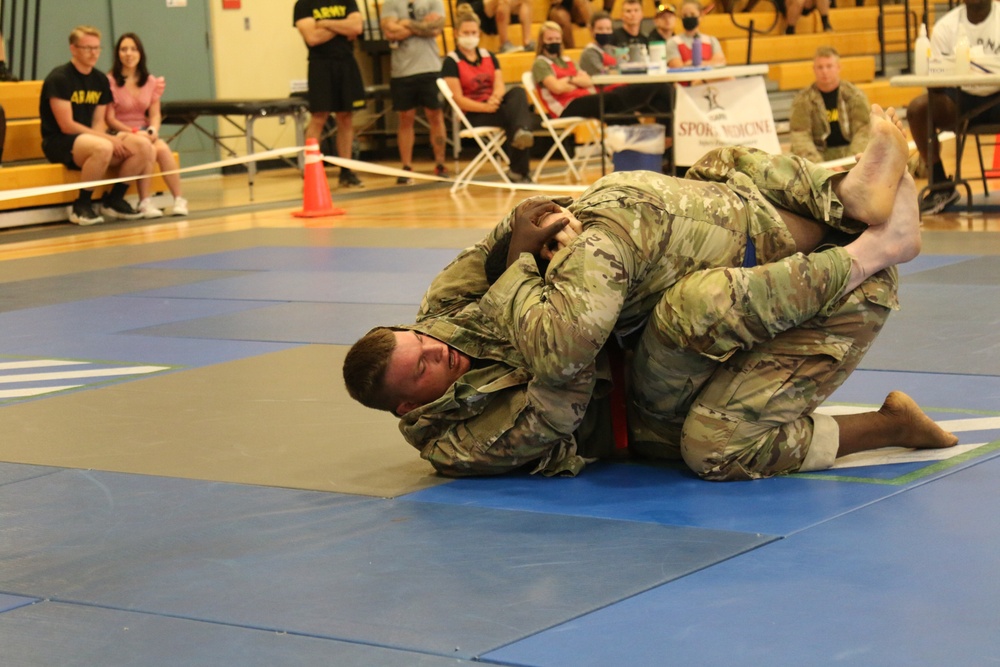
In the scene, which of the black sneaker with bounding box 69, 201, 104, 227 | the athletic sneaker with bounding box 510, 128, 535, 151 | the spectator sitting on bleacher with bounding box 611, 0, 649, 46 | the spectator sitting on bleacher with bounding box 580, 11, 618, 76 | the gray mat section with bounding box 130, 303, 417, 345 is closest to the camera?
the gray mat section with bounding box 130, 303, 417, 345

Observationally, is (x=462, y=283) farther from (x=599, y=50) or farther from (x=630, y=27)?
(x=630, y=27)

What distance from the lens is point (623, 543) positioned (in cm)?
328

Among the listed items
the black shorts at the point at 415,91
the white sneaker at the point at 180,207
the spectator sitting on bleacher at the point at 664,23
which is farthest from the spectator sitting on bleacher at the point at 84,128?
the spectator sitting on bleacher at the point at 664,23

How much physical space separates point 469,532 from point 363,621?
63cm

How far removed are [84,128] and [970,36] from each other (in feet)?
24.1

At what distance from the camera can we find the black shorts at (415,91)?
15.0m

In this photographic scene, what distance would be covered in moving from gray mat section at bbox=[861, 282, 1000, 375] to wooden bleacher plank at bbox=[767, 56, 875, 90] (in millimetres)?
12564

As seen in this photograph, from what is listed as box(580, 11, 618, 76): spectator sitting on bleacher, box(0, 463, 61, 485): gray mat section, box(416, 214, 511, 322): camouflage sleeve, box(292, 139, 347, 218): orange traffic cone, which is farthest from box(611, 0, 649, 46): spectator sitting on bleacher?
box(0, 463, 61, 485): gray mat section

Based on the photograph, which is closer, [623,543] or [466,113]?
[623,543]

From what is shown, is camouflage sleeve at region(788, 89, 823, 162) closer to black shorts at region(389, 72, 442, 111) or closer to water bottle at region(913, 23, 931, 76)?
water bottle at region(913, 23, 931, 76)

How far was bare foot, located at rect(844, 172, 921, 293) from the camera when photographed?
3729 millimetres

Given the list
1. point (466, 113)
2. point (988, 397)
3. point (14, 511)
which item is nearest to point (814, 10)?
point (466, 113)

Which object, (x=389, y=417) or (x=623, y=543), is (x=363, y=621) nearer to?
(x=623, y=543)

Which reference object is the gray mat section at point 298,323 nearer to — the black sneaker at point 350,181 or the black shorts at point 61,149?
the black shorts at point 61,149
